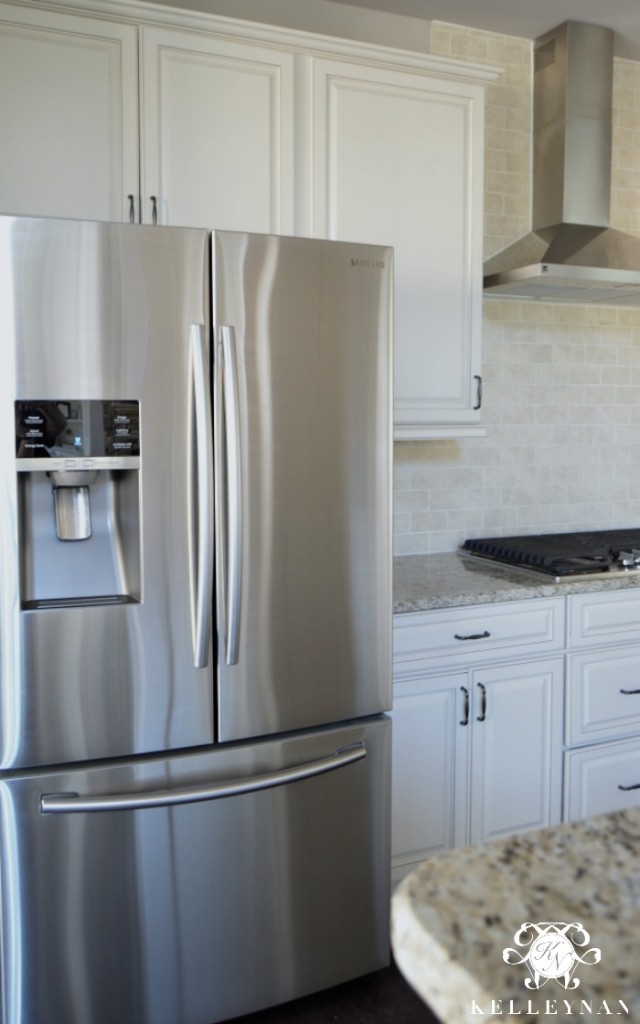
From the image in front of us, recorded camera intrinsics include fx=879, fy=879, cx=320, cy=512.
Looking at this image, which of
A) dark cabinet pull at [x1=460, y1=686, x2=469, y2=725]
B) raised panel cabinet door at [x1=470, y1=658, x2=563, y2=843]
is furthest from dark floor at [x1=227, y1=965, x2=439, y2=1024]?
dark cabinet pull at [x1=460, y1=686, x2=469, y2=725]

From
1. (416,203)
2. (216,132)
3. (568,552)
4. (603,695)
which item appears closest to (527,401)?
(568,552)

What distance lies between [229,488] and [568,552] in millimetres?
1465

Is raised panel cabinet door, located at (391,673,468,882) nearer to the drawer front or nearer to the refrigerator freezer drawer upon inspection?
the refrigerator freezer drawer

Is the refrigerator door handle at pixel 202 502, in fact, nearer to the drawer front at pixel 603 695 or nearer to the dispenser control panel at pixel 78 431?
the dispenser control panel at pixel 78 431

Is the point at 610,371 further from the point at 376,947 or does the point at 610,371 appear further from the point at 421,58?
the point at 376,947

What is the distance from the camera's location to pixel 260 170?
7.88 ft

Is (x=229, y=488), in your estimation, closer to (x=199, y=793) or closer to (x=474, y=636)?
(x=199, y=793)

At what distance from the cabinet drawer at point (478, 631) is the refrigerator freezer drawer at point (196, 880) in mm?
327

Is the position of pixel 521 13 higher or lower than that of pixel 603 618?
higher

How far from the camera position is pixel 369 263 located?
1.98 metres

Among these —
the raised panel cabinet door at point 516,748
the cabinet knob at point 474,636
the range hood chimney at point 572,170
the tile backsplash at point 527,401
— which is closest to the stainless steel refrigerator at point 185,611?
the cabinet knob at point 474,636

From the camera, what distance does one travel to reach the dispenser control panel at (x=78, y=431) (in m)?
1.70

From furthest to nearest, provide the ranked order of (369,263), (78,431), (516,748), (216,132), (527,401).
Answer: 1. (527,401)
2. (516,748)
3. (216,132)
4. (369,263)
5. (78,431)

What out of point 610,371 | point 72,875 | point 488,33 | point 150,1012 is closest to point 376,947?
point 150,1012
